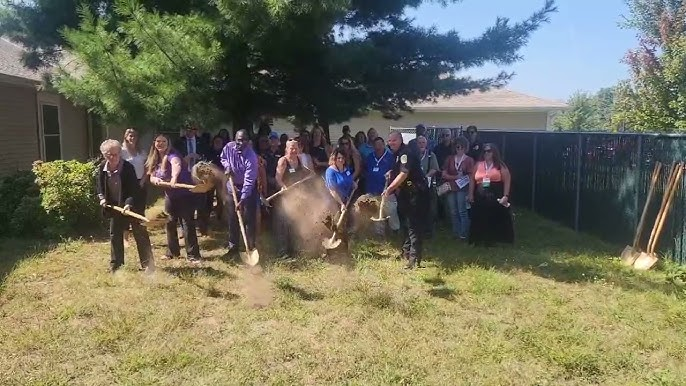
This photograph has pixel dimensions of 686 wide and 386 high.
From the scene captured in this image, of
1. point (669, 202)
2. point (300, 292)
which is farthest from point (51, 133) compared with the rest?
point (669, 202)

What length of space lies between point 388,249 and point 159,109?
3380 millimetres

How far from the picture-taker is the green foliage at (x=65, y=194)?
26.9ft

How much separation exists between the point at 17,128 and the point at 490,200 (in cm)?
872

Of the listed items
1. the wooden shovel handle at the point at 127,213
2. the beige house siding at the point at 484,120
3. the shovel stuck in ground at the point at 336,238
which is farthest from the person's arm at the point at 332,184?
the beige house siding at the point at 484,120

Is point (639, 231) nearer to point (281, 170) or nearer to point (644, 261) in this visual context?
point (644, 261)

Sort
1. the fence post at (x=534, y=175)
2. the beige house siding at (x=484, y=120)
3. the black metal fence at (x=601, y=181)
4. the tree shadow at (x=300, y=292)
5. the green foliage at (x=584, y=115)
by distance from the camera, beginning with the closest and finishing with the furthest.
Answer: the tree shadow at (x=300, y=292)
the black metal fence at (x=601, y=181)
the fence post at (x=534, y=175)
the beige house siding at (x=484, y=120)
the green foliage at (x=584, y=115)

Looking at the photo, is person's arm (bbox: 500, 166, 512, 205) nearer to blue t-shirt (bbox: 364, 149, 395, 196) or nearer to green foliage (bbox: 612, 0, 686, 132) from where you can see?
blue t-shirt (bbox: 364, 149, 395, 196)

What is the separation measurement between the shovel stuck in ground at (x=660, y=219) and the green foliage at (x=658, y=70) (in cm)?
1083

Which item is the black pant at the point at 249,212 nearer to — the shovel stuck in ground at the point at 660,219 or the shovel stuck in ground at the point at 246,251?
the shovel stuck in ground at the point at 246,251

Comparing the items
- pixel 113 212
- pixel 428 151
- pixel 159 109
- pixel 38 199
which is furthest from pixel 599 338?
pixel 38 199

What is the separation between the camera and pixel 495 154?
7.96 m

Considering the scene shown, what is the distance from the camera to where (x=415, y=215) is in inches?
269

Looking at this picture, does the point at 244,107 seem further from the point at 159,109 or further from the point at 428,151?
the point at 428,151

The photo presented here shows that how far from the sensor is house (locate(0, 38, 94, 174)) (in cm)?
1073
